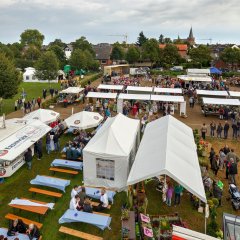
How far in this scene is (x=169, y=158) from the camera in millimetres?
9953

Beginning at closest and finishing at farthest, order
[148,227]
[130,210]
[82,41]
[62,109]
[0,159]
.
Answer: [148,227], [130,210], [0,159], [62,109], [82,41]

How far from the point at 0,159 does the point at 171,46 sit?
5533 centimetres

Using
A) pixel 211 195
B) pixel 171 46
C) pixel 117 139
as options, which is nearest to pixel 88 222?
pixel 117 139

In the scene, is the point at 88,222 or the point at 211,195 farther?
the point at 211,195

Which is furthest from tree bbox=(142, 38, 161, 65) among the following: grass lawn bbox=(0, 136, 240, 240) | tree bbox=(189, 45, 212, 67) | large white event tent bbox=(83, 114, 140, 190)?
large white event tent bbox=(83, 114, 140, 190)

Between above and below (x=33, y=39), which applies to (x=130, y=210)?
below

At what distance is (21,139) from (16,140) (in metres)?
0.28

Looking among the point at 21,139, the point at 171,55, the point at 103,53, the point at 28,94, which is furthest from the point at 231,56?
the point at 21,139

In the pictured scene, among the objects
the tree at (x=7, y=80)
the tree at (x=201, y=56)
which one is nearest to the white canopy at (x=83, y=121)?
the tree at (x=7, y=80)

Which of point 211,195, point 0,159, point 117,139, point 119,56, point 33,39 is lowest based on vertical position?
point 211,195

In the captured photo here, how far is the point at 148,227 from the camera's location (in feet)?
27.8

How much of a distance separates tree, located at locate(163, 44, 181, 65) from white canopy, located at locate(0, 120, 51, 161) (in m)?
50.7

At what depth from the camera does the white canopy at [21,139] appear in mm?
12312

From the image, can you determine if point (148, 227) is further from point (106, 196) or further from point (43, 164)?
point (43, 164)
